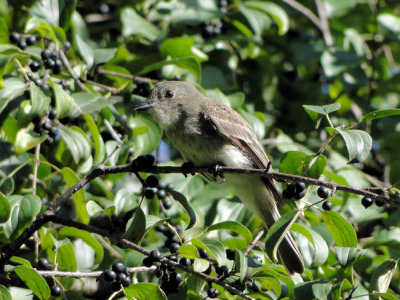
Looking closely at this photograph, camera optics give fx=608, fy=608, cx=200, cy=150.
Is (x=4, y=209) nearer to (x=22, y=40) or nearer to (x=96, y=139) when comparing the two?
(x=96, y=139)

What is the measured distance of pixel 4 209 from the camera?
3.17 m


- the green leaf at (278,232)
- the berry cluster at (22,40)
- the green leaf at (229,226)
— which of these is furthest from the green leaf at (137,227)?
the berry cluster at (22,40)

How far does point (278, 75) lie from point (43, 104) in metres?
3.53

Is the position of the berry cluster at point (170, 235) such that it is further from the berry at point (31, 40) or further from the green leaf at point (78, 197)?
the berry at point (31, 40)

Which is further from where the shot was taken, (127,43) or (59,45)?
(127,43)

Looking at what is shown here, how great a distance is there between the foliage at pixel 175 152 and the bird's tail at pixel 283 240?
0.28ft

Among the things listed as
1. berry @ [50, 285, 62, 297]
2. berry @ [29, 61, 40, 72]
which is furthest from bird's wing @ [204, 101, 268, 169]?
berry @ [50, 285, 62, 297]

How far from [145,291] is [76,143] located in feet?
3.61

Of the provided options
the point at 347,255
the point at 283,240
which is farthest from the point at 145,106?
the point at 347,255

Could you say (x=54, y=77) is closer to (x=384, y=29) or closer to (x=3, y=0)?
(x=3, y=0)

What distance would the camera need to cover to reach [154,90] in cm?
464

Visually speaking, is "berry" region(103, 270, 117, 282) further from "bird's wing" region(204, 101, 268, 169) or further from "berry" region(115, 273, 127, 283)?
"bird's wing" region(204, 101, 268, 169)

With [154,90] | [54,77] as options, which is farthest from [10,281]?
[154,90]

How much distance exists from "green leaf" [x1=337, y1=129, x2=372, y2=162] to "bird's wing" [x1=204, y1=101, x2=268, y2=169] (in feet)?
4.63
